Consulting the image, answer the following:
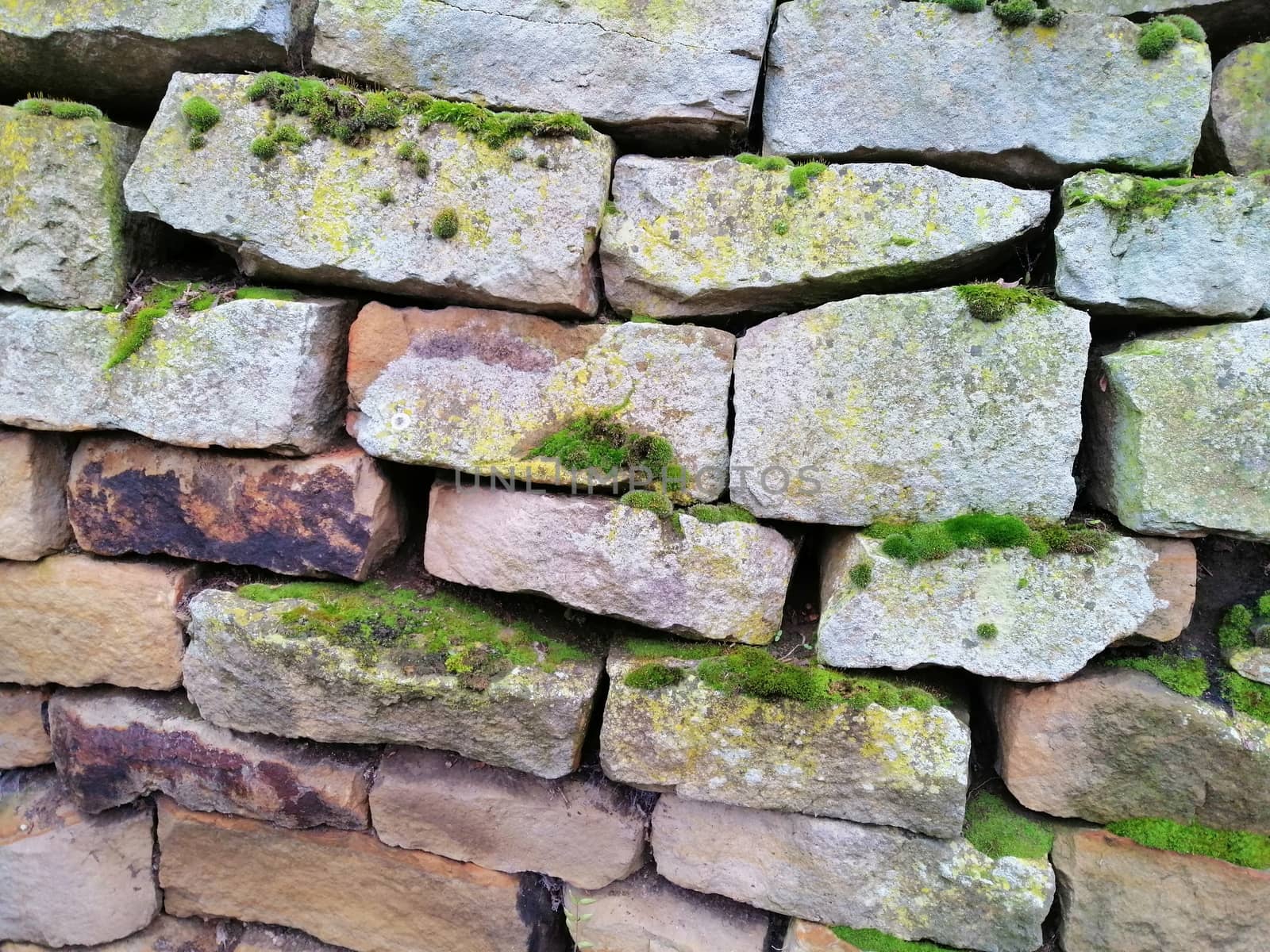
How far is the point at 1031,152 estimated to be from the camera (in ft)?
7.84

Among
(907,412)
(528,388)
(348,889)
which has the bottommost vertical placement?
(348,889)

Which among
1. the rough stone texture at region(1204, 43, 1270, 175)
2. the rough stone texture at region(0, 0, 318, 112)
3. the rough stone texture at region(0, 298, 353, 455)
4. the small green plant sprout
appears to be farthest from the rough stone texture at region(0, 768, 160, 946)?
the rough stone texture at region(1204, 43, 1270, 175)

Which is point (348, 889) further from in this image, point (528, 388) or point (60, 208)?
point (60, 208)

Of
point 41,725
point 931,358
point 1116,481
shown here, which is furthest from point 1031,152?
point 41,725

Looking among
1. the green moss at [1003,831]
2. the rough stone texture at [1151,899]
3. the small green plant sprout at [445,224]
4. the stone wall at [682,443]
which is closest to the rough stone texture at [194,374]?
the stone wall at [682,443]

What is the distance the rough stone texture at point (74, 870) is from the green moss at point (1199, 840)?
3716 mm

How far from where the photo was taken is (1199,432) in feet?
7.25

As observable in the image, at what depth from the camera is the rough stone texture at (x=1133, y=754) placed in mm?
Result: 2260

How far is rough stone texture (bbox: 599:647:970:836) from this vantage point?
2.34m

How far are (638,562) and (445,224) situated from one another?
1.29 meters

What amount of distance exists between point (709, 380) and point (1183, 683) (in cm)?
177

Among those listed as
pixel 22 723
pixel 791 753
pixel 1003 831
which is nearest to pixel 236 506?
pixel 22 723

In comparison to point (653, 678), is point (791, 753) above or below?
below

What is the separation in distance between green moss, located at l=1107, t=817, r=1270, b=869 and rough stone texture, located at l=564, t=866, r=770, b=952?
4.16 ft
